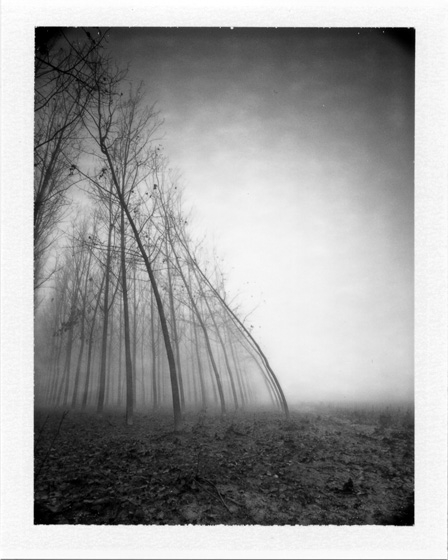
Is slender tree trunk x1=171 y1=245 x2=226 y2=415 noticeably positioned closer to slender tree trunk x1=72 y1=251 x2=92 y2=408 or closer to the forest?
the forest

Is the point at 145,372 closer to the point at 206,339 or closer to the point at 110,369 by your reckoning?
the point at 110,369

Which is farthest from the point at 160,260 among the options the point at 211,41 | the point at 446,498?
the point at 446,498

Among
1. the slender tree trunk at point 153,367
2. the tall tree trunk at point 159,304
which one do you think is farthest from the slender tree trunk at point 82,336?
the slender tree trunk at point 153,367

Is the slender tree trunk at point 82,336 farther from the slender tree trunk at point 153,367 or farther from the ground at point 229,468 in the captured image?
the slender tree trunk at point 153,367

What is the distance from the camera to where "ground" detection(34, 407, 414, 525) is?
3283 mm

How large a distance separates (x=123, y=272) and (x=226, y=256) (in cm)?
107

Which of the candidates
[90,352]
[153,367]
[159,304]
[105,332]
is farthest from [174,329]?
[90,352]

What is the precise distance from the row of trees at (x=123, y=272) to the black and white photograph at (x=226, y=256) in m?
0.02

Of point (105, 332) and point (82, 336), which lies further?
point (105, 332)

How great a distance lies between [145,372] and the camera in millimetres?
3814

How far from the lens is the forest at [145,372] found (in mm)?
3338

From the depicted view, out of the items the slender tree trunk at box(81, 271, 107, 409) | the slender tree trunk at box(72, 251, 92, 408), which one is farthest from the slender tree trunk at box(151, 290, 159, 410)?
the slender tree trunk at box(72, 251, 92, 408)

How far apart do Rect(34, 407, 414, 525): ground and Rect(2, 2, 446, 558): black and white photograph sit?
0.02 metres
